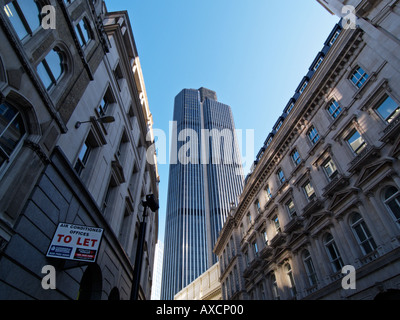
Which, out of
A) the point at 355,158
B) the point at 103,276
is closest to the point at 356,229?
the point at 355,158

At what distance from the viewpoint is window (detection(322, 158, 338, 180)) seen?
1702 cm

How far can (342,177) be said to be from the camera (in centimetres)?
1524

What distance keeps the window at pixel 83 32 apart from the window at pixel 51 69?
263 cm

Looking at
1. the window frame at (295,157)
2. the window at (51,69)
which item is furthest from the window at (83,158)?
the window frame at (295,157)

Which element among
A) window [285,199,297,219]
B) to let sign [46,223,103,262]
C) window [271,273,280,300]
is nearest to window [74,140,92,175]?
to let sign [46,223,103,262]

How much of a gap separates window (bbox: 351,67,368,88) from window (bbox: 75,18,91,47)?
1780 cm

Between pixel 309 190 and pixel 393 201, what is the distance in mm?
7024

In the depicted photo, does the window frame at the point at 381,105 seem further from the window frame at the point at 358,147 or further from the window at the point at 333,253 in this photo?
A: the window at the point at 333,253

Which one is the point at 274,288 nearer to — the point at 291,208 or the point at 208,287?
the point at 291,208

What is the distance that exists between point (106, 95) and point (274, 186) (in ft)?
60.2

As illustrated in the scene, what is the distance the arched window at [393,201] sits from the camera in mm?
12219

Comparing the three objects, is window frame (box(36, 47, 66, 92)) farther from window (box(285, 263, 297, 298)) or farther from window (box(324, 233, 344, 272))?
window (box(285, 263, 297, 298))

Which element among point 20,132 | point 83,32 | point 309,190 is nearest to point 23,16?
point 20,132

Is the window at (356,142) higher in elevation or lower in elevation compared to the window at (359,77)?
lower
